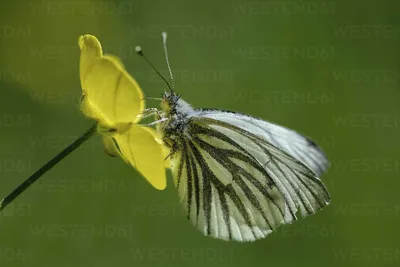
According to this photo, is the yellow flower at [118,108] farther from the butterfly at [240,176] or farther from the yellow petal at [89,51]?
the butterfly at [240,176]

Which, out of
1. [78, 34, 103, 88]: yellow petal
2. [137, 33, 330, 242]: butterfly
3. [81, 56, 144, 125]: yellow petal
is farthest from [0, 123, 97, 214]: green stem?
[137, 33, 330, 242]: butterfly

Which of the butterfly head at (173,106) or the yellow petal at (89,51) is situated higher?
the yellow petal at (89,51)

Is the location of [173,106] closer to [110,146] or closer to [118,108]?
[110,146]

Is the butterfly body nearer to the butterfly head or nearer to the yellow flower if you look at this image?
the butterfly head

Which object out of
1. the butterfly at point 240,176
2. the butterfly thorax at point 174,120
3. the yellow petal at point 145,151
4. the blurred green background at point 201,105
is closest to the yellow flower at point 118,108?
the yellow petal at point 145,151

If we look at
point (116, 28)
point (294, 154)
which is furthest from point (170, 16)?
point (294, 154)

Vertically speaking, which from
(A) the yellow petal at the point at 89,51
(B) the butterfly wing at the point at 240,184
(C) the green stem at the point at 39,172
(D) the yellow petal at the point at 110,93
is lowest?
(B) the butterfly wing at the point at 240,184

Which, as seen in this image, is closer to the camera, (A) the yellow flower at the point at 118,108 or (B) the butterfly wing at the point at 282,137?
(A) the yellow flower at the point at 118,108
